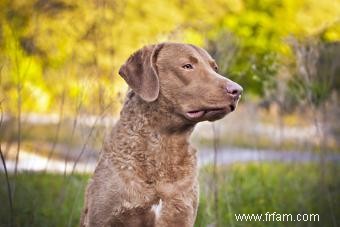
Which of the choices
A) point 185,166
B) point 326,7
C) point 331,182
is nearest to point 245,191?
point 331,182

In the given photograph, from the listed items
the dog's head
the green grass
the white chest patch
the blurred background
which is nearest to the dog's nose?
the dog's head

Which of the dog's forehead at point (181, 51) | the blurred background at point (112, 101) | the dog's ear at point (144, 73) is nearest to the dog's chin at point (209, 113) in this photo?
the dog's ear at point (144, 73)

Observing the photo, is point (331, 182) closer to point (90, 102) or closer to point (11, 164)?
point (90, 102)

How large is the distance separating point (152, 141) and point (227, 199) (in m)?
1.68

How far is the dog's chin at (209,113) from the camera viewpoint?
12.9 feet

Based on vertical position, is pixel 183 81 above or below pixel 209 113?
above

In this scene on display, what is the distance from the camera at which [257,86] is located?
92.3ft

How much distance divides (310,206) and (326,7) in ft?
59.2

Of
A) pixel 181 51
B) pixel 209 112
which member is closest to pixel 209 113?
pixel 209 112

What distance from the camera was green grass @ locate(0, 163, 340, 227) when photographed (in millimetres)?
5766

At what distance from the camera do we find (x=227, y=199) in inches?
221

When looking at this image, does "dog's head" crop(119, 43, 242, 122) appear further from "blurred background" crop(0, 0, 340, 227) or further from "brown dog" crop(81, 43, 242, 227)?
"blurred background" crop(0, 0, 340, 227)

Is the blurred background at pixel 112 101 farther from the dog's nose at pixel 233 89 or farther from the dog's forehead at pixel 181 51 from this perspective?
the dog's nose at pixel 233 89

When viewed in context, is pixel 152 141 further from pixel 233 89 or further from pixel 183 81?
pixel 233 89
